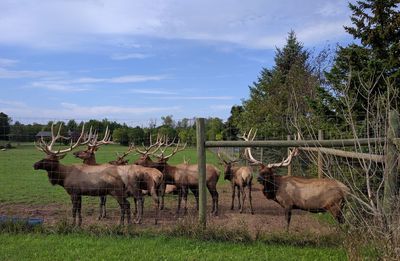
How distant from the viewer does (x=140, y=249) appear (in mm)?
7055

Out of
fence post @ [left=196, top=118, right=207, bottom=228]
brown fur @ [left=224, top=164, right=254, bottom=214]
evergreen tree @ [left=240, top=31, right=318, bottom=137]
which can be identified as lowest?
brown fur @ [left=224, top=164, right=254, bottom=214]

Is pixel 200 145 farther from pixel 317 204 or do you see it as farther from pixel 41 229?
pixel 41 229

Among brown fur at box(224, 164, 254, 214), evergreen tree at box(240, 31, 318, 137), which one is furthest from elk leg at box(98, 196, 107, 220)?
evergreen tree at box(240, 31, 318, 137)

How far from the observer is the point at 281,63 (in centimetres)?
3972

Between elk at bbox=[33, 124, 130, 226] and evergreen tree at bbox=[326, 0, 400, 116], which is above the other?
evergreen tree at bbox=[326, 0, 400, 116]

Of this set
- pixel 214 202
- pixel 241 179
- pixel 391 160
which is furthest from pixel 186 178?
pixel 391 160

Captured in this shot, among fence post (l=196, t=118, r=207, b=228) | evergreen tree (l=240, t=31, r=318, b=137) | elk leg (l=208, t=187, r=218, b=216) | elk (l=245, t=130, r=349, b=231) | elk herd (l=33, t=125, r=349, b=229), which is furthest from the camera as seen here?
evergreen tree (l=240, t=31, r=318, b=137)

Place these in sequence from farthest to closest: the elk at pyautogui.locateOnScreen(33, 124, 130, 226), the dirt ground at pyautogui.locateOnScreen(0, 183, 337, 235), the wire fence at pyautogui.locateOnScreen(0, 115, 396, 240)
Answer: the dirt ground at pyautogui.locateOnScreen(0, 183, 337, 235) → the elk at pyautogui.locateOnScreen(33, 124, 130, 226) → the wire fence at pyautogui.locateOnScreen(0, 115, 396, 240)

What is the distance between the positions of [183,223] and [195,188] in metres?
5.10

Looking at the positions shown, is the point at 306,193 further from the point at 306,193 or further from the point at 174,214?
the point at 174,214

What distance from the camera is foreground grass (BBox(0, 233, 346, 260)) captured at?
262 inches

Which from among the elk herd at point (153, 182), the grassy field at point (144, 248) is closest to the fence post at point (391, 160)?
the elk herd at point (153, 182)

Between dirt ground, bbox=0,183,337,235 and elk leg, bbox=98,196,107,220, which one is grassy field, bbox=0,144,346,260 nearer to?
dirt ground, bbox=0,183,337,235

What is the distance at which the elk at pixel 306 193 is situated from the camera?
8.44m
